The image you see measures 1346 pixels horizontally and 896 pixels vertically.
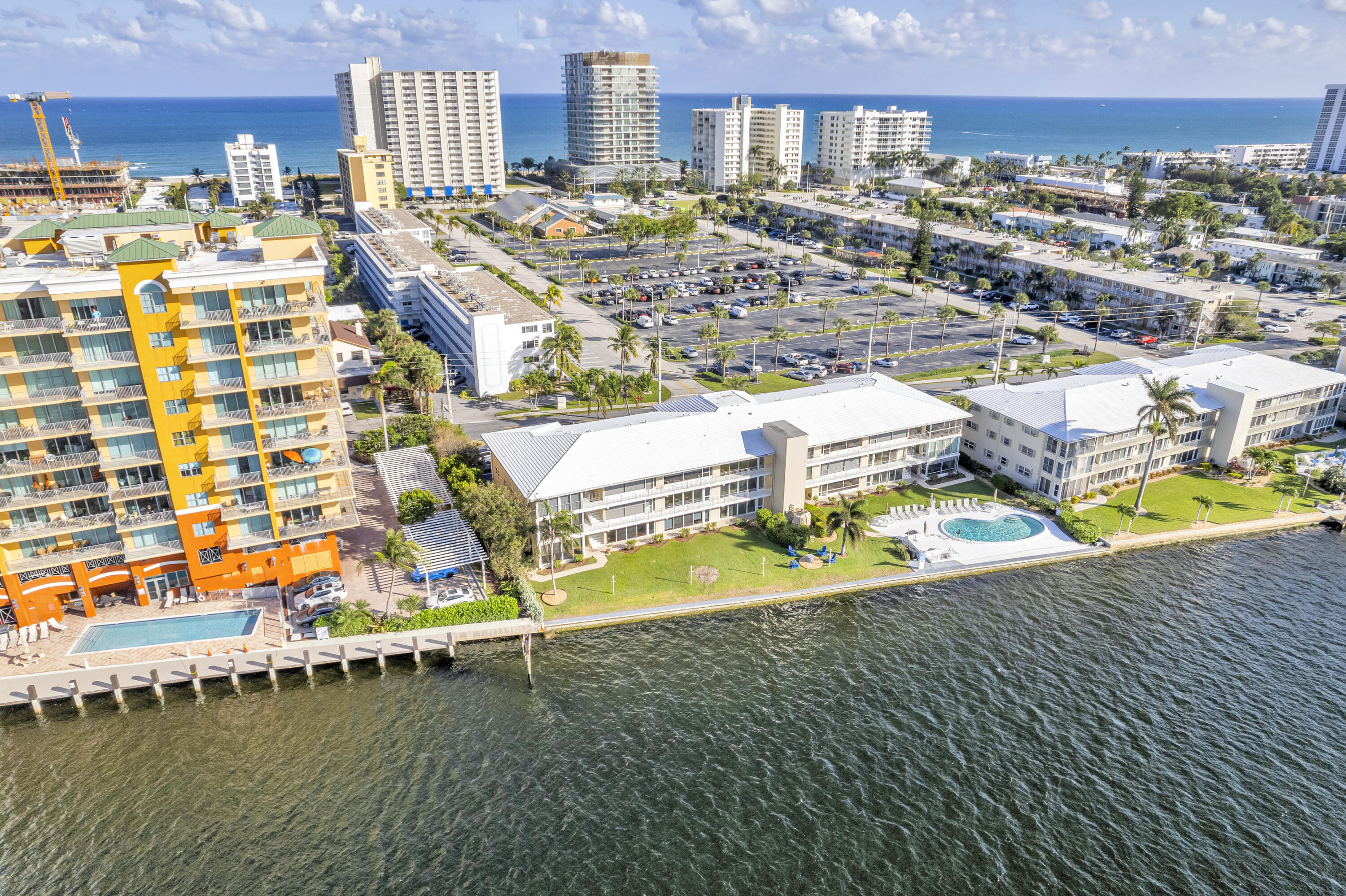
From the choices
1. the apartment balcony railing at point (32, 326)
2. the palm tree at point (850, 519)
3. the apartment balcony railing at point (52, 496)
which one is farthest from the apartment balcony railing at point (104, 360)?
the palm tree at point (850, 519)

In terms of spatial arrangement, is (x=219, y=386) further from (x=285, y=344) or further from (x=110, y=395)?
(x=110, y=395)

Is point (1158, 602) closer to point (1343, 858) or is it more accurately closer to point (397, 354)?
point (1343, 858)

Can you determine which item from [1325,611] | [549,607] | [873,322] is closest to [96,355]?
[549,607]

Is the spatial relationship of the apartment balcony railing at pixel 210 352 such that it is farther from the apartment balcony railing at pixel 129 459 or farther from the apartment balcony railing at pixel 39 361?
the apartment balcony railing at pixel 129 459

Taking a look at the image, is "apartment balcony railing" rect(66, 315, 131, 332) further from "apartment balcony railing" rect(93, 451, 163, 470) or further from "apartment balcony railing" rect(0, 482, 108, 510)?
"apartment balcony railing" rect(0, 482, 108, 510)

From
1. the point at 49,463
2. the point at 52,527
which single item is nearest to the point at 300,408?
the point at 49,463

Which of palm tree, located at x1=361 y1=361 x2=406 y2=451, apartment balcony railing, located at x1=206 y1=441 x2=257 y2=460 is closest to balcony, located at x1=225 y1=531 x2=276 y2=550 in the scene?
Answer: apartment balcony railing, located at x1=206 y1=441 x2=257 y2=460

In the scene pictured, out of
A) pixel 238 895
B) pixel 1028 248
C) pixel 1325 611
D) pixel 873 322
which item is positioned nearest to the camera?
pixel 238 895
